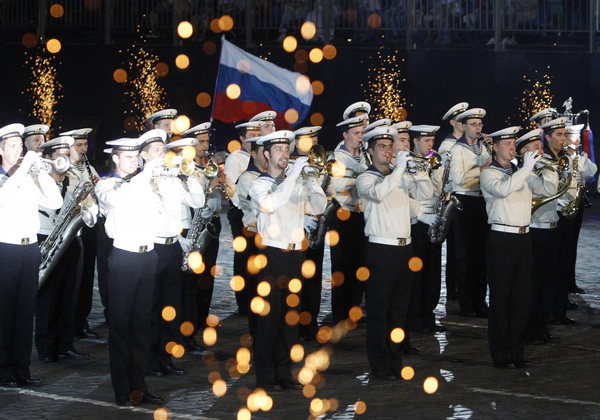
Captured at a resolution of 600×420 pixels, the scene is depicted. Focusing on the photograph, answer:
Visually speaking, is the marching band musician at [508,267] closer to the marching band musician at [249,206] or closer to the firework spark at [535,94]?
the marching band musician at [249,206]

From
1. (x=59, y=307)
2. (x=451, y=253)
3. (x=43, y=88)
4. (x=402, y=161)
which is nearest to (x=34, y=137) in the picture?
(x=59, y=307)

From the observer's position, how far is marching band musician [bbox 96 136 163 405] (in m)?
8.07

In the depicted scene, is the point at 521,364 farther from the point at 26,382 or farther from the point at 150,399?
A: the point at 26,382

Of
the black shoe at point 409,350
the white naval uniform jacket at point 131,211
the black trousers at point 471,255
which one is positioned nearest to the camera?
the white naval uniform jacket at point 131,211

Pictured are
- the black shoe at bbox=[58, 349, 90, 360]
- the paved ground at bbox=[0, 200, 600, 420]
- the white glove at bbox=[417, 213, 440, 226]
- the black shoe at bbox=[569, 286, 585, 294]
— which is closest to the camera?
the paved ground at bbox=[0, 200, 600, 420]

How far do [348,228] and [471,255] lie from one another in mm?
1426

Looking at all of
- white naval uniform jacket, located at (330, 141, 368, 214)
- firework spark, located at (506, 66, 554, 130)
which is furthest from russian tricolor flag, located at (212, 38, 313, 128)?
firework spark, located at (506, 66, 554, 130)

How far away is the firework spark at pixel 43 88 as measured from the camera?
2288cm

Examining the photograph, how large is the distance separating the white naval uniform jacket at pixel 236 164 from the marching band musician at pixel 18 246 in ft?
9.10

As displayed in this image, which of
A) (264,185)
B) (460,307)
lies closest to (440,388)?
(264,185)

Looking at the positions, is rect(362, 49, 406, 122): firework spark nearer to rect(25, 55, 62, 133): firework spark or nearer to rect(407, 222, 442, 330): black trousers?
rect(25, 55, 62, 133): firework spark

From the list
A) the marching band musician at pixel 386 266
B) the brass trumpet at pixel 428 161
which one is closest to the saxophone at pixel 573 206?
the brass trumpet at pixel 428 161

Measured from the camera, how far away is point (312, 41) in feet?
72.6

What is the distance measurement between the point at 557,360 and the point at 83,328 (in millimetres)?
4382
